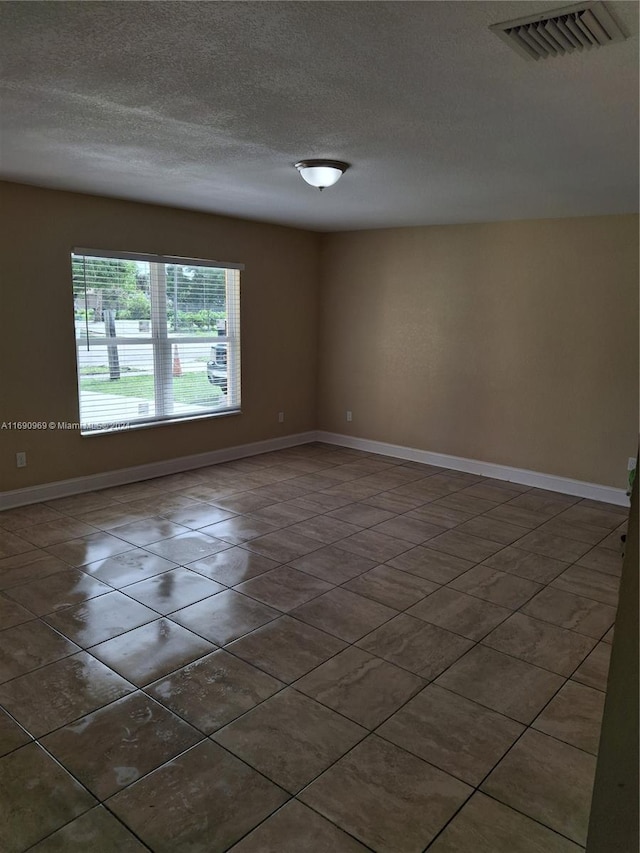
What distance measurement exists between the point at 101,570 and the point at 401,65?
116 inches

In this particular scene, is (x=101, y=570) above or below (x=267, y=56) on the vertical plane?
below

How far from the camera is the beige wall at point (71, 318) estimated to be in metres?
4.33

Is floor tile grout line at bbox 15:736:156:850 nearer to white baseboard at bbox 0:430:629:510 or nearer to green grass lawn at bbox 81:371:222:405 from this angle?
white baseboard at bbox 0:430:629:510

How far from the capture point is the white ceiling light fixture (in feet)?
11.0

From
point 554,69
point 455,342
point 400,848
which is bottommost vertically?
point 400,848

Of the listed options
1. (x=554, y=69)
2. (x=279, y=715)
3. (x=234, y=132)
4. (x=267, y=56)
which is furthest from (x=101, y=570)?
(x=554, y=69)

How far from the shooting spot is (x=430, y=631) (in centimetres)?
291

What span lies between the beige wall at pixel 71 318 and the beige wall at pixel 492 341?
1.71 feet

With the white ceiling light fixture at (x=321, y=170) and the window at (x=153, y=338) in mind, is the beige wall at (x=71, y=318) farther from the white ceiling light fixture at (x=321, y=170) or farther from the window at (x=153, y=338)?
the white ceiling light fixture at (x=321, y=170)

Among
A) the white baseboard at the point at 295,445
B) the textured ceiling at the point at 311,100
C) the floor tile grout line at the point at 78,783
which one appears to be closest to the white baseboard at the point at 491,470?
the white baseboard at the point at 295,445

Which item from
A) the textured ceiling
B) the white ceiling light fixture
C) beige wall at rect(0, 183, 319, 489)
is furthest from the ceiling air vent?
beige wall at rect(0, 183, 319, 489)

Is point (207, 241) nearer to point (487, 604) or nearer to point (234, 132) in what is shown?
point (234, 132)

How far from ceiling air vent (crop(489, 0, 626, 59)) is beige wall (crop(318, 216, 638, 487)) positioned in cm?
323

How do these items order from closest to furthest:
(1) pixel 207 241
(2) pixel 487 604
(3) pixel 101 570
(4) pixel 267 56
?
(4) pixel 267 56 < (2) pixel 487 604 < (3) pixel 101 570 < (1) pixel 207 241
